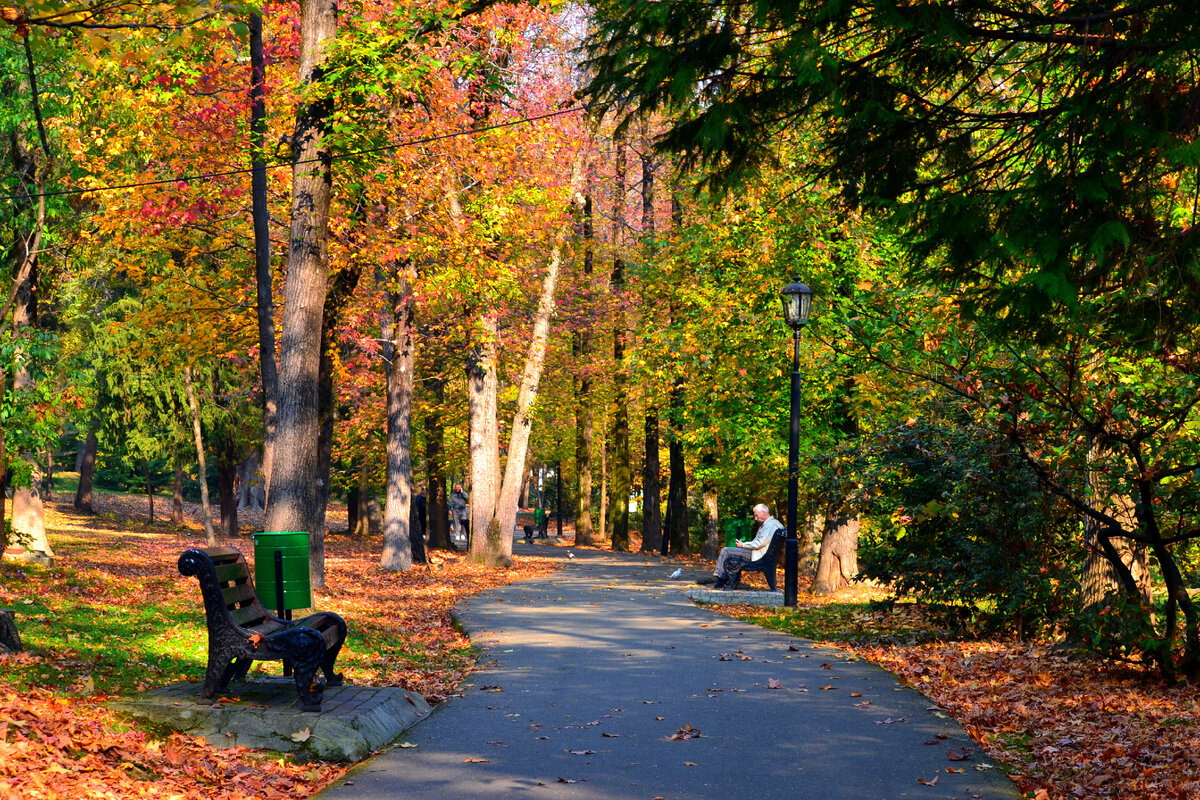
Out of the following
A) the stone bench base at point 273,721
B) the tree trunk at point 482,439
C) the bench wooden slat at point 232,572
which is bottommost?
the stone bench base at point 273,721

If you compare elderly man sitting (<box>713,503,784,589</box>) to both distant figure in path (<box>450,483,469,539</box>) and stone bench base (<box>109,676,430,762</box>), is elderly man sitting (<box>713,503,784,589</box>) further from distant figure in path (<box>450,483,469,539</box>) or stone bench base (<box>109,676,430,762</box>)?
distant figure in path (<box>450,483,469,539</box>)

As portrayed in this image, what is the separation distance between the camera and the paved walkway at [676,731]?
237 inches

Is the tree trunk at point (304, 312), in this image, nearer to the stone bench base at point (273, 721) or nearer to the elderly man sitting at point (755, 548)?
the stone bench base at point (273, 721)

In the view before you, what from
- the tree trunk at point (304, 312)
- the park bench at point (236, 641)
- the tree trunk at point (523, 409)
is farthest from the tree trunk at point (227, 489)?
the park bench at point (236, 641)

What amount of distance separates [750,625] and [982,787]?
27.0 feet

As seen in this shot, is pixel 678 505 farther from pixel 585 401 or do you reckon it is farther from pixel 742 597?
pixel 742 597

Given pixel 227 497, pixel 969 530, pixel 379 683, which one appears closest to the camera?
pixel 379 683

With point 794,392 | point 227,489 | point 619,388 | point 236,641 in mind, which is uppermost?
point 619,388

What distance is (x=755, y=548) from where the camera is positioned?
709 inches

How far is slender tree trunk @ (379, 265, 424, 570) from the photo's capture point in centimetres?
2270

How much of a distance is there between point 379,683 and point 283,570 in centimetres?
182

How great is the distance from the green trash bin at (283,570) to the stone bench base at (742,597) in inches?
328

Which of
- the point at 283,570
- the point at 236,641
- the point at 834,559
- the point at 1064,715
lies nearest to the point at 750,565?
the point at 834,559

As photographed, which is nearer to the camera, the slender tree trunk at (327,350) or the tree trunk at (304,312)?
the tree trunk at (304,312)
